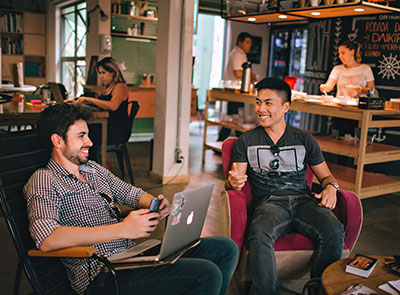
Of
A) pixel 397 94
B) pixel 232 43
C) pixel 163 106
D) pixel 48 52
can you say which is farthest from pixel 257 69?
pixel 163 106

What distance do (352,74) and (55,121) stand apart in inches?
159

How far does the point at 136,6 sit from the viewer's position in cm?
742

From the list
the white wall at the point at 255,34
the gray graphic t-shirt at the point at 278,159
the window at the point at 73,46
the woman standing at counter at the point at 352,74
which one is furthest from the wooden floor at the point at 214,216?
the white wall at the point at 255,34

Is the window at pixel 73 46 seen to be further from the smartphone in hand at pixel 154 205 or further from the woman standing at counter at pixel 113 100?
the smartphone in hand at pixel 154 205

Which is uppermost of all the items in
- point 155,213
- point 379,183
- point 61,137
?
point 61,137

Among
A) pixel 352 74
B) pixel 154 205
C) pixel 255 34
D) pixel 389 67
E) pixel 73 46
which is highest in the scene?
pixel 255 34

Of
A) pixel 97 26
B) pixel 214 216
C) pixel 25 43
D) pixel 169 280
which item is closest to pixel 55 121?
pixel 169 280

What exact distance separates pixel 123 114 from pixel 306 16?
2.31 m

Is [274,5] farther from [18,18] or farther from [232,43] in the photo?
[18,18]

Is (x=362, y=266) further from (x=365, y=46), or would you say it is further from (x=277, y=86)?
(x=365, y=46)

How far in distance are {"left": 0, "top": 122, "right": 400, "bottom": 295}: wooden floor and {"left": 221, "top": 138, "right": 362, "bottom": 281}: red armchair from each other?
0.23 m

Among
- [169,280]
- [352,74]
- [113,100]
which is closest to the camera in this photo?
[169,280]

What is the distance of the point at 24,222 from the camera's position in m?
1.85

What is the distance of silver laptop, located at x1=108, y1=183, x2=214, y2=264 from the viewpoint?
1670 mm
